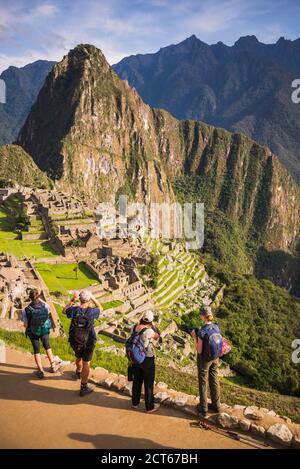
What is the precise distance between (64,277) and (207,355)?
21.8 meters

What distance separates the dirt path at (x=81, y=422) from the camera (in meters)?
6.53

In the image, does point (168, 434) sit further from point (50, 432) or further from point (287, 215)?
point (287, 215)

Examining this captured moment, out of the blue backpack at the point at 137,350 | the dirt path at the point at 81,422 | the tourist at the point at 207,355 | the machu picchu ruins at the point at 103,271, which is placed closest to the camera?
the dirt path at the point at 81,422

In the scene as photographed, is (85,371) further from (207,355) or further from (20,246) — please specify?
(20,246)

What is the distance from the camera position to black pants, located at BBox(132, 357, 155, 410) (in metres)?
7.28

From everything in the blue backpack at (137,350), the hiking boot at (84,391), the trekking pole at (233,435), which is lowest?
the trekking pole at (233,435)

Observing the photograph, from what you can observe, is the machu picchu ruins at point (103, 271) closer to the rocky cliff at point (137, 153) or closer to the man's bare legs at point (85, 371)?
the man's bare legs at point (85, 371)

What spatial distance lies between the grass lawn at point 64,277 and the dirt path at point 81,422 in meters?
16.2

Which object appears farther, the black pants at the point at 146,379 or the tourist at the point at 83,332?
the tourist at the point at 83,332

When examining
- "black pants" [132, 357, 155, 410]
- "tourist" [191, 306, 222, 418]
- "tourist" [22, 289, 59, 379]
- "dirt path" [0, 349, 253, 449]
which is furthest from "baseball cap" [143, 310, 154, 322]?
"tourist" [22, 289, 59, 379]

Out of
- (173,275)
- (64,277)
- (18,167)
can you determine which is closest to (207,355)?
→ (64,277)

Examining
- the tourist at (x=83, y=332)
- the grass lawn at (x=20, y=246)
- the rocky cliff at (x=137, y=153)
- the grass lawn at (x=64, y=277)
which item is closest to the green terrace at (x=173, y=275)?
the grass lawn at (x=64, y=277)

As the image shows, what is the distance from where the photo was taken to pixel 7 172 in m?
80.3

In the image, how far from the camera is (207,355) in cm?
745
